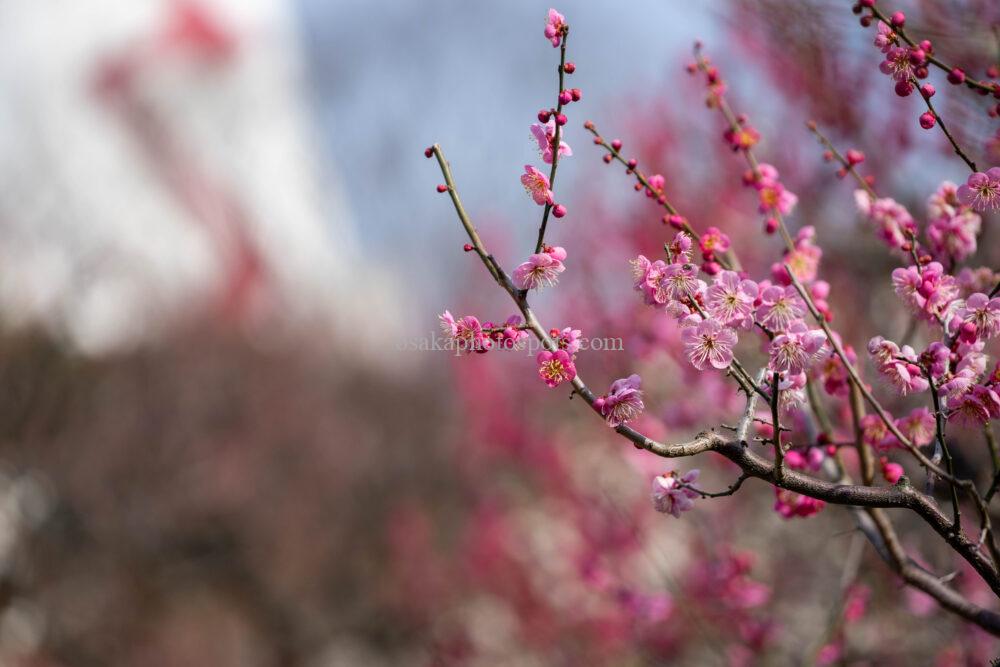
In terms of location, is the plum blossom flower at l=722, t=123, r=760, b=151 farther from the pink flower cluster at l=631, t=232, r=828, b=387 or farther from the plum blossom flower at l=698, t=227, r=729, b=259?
the pink flower cluster at l=631, t=232, r=828, b=387

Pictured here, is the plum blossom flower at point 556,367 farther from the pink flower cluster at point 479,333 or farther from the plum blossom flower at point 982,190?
the plum blossom flower at point 982,190

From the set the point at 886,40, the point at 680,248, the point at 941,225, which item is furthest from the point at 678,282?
the point at 941,225

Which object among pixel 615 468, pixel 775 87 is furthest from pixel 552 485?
pixel 775 87

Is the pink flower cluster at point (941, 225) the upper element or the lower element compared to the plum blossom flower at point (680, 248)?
upper

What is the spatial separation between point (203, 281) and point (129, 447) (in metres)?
3.36

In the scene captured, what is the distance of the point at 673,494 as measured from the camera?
148 cm

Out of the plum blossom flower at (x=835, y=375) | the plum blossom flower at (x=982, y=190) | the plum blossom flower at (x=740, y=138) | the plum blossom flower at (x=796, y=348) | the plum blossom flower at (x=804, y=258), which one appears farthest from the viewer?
the plum blossom flower at (x=740, y=138)

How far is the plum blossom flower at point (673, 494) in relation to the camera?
1477mm

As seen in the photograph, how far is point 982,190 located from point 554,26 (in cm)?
83

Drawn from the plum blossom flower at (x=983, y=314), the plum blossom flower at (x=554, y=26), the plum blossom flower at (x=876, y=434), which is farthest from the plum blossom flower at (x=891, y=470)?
the plum blossom flower at (x=554, y=26)

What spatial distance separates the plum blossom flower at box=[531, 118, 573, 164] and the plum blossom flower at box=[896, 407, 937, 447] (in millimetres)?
896

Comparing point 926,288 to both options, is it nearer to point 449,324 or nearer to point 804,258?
point 804,258

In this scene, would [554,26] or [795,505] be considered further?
[795,505]

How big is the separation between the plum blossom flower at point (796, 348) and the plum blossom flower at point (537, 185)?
47 centimetres
